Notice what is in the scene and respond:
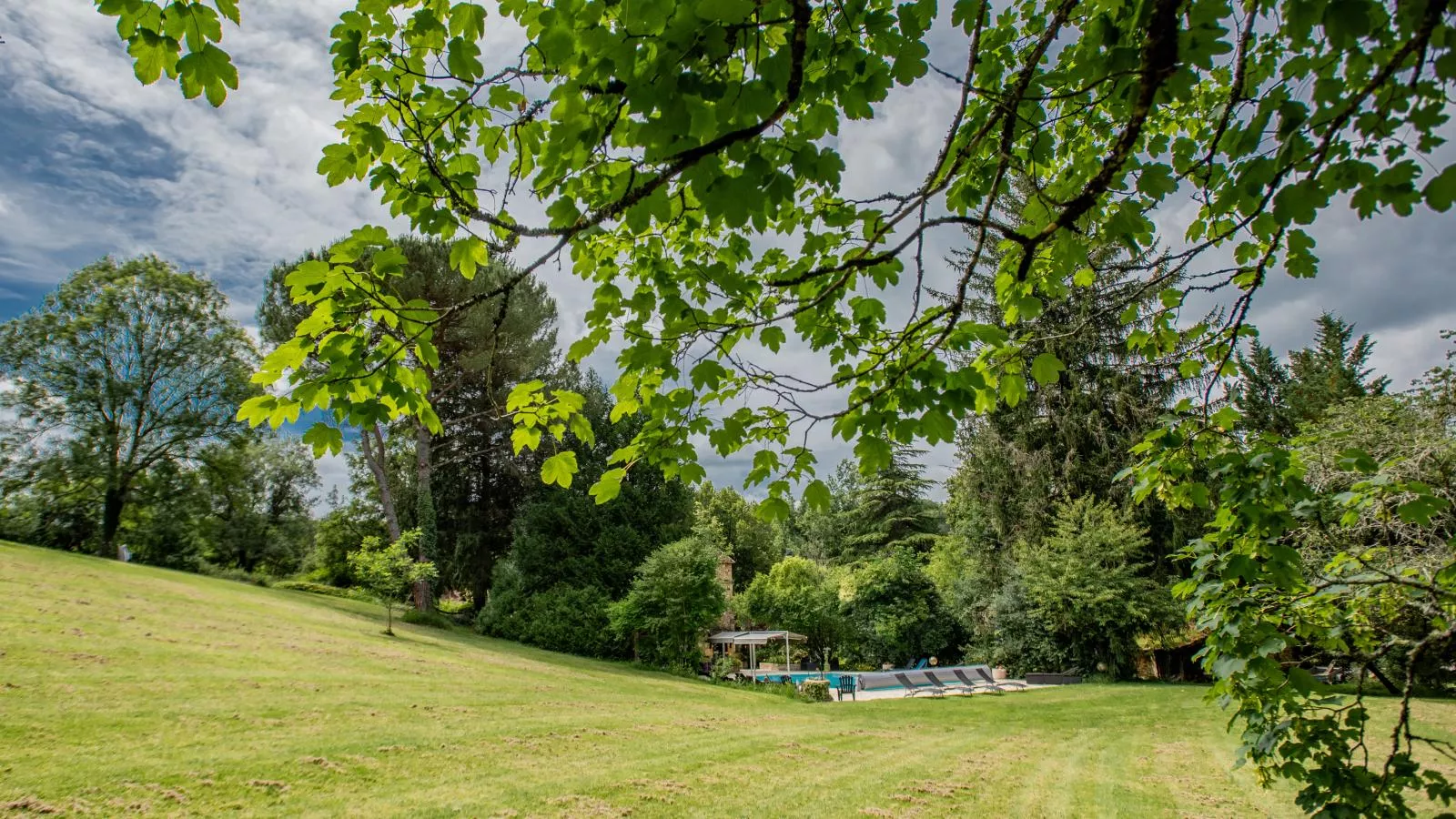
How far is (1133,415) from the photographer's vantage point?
21.2 meters

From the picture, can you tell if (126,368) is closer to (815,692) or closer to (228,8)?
(815,692)

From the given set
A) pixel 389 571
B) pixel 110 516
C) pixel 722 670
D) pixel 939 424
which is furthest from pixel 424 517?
pixel 939 424

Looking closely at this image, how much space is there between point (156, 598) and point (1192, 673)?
2671 cm

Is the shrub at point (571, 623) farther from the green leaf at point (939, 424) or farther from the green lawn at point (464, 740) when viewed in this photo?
the green leaf at point (939, 424)

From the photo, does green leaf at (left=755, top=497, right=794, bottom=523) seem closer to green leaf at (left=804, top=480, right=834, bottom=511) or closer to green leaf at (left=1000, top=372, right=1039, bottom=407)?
green leaf at (left=804, top=480, right=834, bottom=511)

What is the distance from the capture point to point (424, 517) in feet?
77.8

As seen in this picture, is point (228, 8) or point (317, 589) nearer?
point (228, 8)

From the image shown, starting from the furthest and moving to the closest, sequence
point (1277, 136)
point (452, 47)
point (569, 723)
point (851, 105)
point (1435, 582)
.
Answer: point (569, 723) → point (1435, 582) → point (452, 47) → point (851, 105) → point (1277, 136)

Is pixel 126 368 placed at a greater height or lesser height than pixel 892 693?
greater

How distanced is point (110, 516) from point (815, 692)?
24476mm

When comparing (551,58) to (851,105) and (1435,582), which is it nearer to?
(851,105)

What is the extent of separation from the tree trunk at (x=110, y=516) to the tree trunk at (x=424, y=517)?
9998 millimetres

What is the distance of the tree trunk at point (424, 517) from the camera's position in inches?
920

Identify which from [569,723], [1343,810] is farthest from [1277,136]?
[569,723]
